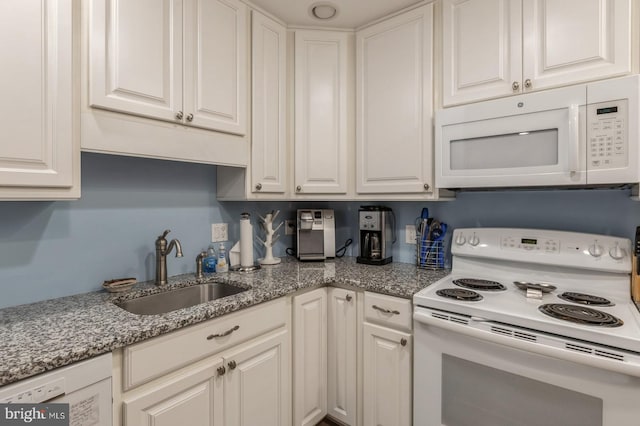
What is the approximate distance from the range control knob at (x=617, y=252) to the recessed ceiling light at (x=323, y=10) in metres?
1.80

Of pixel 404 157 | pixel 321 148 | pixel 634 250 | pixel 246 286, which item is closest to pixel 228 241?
pixel 246 286

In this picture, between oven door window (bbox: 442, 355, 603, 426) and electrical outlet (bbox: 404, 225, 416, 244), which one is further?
electrical outlet (bbox: 404, 225, 416, 244)

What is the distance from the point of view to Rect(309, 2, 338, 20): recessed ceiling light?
1.82 meters

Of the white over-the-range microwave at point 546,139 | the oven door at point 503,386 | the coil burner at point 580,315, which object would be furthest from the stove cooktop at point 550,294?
the white over-the-range microwave at point 546,139

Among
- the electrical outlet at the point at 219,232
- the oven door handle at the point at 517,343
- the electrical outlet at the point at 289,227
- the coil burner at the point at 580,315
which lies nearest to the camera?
the oven door handle at the point at 517,343

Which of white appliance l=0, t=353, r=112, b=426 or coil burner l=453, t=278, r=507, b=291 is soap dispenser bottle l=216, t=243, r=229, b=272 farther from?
coil burner l=453, t=278, r=507, b=291

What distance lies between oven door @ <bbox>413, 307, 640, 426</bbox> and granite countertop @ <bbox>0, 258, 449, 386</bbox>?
272mm

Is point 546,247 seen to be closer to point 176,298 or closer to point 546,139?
point 546,139

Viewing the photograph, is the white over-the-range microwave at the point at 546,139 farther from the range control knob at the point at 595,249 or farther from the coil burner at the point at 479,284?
the coil burner at the point at 479,284

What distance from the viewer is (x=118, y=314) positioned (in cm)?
119

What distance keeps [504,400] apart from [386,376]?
1.67ft

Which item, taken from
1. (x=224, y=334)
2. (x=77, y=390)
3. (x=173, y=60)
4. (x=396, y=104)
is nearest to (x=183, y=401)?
(x=224, y=334)

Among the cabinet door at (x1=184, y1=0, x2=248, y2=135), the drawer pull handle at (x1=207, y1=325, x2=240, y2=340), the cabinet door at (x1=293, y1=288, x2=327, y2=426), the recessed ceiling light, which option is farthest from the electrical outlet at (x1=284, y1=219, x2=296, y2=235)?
the recessed ceiling light

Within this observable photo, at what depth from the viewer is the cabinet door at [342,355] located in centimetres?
173
